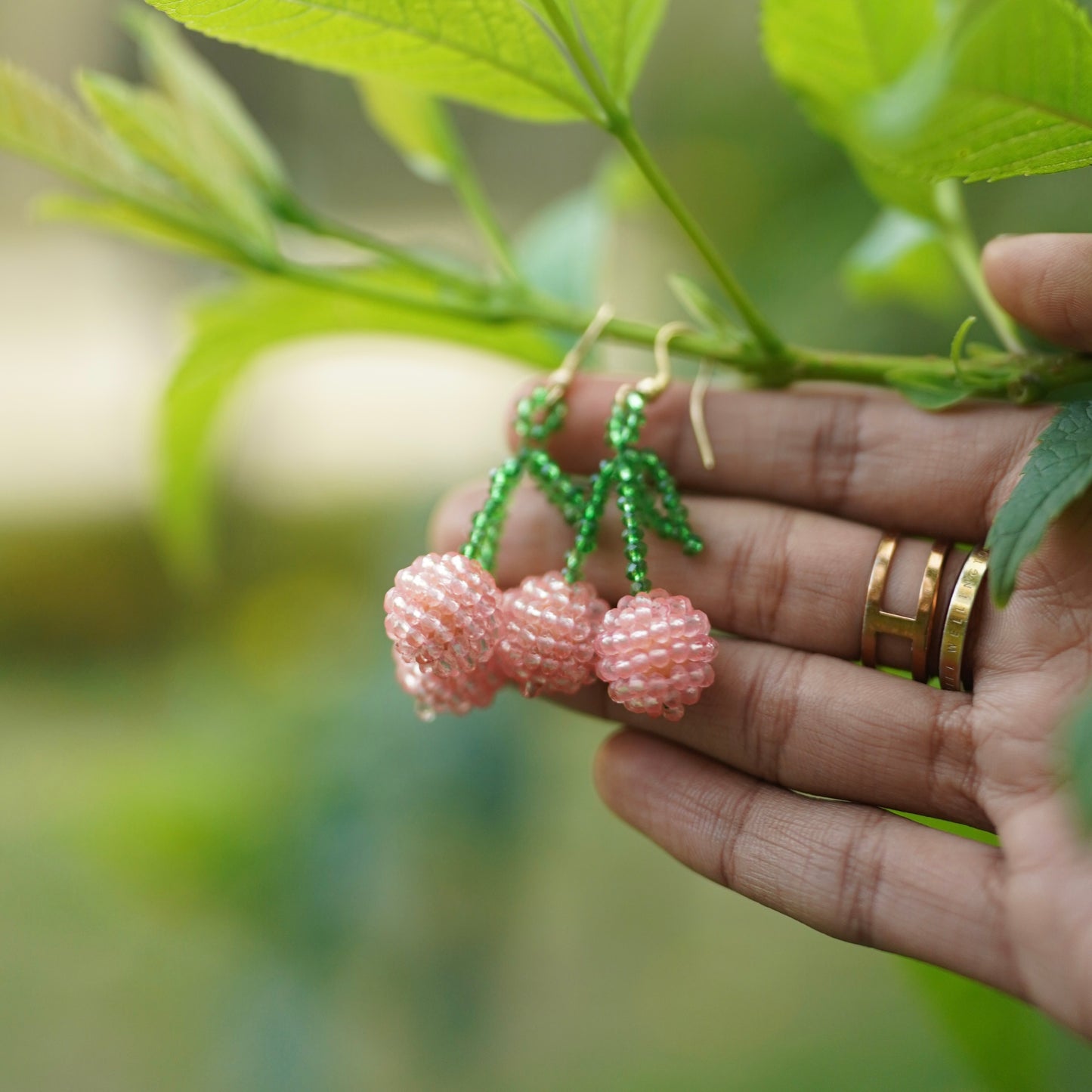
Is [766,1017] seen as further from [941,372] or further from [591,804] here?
[941,372]

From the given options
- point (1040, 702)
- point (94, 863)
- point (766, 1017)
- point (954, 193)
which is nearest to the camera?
point (1040, 702)

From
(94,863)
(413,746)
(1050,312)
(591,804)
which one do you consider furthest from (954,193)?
(94,863)

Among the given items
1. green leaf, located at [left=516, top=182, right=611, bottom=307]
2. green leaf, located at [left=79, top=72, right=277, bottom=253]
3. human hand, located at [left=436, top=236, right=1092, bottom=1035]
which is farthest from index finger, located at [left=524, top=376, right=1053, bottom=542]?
green leaf, located at [left=79, top=72, right=277, bottom=253]

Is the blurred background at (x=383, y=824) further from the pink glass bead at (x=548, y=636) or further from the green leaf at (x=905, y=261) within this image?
the pink glass bead at (x=548, y=636)

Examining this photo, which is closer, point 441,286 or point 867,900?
point 867,900

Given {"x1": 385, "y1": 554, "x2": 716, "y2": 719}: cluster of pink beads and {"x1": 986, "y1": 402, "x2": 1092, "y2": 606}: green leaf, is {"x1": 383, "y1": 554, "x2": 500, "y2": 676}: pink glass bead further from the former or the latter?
{"x1": 986, "y1": 402, "x2": 1092, "y2": 606}: green leaf

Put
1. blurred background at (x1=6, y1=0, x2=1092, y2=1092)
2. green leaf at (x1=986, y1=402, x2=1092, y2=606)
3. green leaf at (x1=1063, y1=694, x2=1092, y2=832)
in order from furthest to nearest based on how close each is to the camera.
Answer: blurred background at (x1=6, y1=0, x2=1092, y2=1092), green leaf at (x1=986, y1=402, x2=1092, y2=606), green leaf at (x1=1063, y1=694, x2=1092, y2=832)
